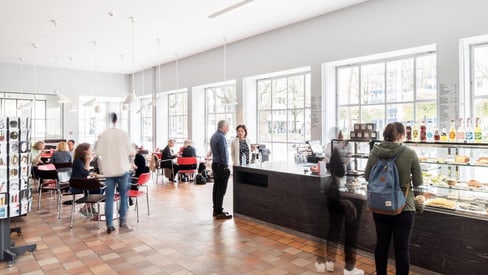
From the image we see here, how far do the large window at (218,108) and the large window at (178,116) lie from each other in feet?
3.55

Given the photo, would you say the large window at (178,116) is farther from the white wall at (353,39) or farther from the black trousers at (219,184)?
the black trousers at (219,184)

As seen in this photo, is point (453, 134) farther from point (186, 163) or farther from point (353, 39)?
point (186, 163)

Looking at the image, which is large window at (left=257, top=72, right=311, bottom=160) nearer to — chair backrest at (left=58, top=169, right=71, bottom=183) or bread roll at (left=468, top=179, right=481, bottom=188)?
bread roll at (left=468, top=179, right=481, bottom=188)

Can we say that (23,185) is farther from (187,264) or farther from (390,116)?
(390,116)

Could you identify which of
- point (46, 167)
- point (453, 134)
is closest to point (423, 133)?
point (453, 134)

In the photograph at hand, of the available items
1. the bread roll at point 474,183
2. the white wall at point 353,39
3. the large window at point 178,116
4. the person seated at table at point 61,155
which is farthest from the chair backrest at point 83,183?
the large window at point 178,116

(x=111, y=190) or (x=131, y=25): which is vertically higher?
(x=131, y=25)

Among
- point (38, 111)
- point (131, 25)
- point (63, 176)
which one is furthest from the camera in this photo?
point (38, 111)

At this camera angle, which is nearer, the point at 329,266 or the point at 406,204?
the point at 406,204

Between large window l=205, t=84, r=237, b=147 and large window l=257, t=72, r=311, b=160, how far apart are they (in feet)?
3.34

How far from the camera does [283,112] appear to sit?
9016 millimetres

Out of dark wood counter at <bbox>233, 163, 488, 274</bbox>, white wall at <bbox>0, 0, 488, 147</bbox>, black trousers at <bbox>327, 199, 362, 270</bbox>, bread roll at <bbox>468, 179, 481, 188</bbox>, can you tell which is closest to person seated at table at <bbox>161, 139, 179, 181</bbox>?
white wall at <bbox>0, 0, 488, 147</bbox>

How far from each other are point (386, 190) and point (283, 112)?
6.40 meters

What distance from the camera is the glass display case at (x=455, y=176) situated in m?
3.11
